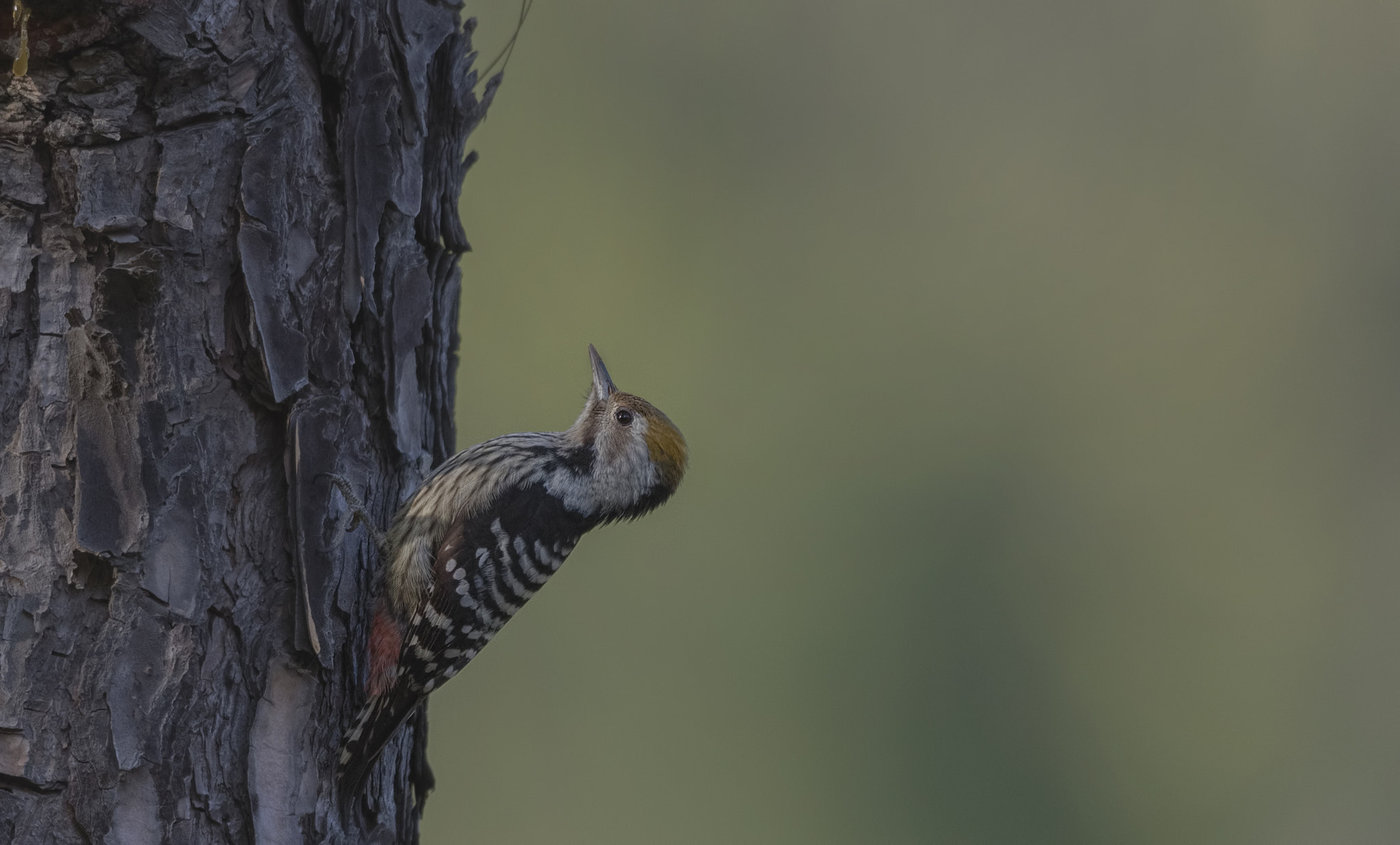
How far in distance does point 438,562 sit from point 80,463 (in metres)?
0.97

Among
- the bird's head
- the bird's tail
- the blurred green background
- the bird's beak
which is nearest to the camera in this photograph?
the bird's tail

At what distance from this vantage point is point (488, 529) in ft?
9.54

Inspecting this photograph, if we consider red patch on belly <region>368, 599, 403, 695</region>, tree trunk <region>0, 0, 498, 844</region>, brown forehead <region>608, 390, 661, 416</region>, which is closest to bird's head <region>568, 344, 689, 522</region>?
brown forehead <region>608, 390, 661, 416</region>

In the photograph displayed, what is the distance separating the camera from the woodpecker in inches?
98.0

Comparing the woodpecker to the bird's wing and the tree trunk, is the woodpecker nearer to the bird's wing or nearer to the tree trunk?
the bird's wing

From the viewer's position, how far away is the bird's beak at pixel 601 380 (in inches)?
137

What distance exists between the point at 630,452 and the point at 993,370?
266cm

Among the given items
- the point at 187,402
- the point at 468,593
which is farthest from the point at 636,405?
the point at 187,402

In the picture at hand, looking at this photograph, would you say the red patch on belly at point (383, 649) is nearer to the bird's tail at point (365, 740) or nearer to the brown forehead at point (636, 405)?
the bird's tail at point (365, 740)

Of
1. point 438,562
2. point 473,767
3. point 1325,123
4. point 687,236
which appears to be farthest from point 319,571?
point 1325,123

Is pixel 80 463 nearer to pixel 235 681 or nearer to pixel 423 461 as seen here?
pixel 235 681

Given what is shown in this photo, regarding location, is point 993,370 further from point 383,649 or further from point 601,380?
point 383,649

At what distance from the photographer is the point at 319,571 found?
7.54 ft

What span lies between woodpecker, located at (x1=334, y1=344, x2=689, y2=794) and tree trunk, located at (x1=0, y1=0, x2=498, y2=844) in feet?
0.38
